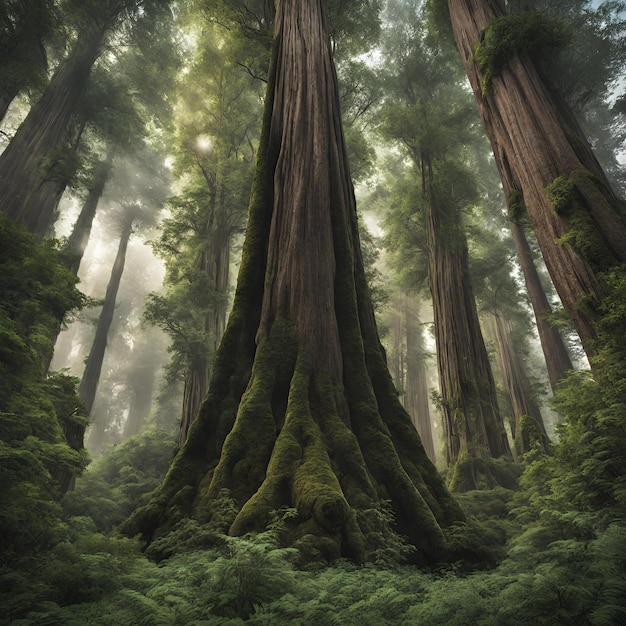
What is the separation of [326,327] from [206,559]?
3353 mm

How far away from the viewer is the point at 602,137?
2022cm

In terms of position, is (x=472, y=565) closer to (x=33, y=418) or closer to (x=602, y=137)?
(x=33, y=418)

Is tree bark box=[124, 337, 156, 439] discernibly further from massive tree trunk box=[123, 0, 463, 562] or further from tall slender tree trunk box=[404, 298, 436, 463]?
massive tree trunk box=[123, 0, 463, 562]

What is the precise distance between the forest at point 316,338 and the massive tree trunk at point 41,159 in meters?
0.08

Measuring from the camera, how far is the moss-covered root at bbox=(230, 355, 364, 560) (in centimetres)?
368

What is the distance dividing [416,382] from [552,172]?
17998 mm

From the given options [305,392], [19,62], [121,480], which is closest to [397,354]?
[121,480]

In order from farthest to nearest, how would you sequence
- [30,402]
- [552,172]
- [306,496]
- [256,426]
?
[552,172] → [256,426] → [30,402] → [306,496]

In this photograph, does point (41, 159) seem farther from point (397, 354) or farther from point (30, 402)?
point (397, 354)

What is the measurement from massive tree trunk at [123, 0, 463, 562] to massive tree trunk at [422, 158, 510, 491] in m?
5.44

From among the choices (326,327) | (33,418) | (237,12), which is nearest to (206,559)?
(33,418)

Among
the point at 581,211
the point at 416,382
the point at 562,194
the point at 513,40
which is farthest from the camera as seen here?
the point at 416,382

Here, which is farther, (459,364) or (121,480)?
(121,480)

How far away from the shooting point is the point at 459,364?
11.5 metres
